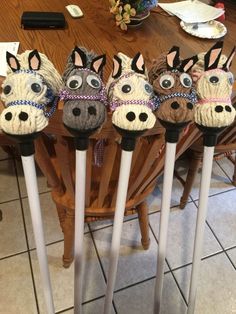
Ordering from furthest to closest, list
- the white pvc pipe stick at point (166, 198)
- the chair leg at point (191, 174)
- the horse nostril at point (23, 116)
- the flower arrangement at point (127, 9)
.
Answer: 1. the chair leg at point (191, 174)
2. the flower arrangement at point (127, 9)
3. the white pvc pipe stick at point (166, 198)
4. the horse nostril at point (23, 116)

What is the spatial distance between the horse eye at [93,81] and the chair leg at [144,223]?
0.71 m

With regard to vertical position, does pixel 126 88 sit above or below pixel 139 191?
above

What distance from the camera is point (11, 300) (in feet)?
3.96

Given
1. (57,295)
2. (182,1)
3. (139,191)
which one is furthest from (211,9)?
(57,295)

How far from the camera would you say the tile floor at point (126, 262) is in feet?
4.01

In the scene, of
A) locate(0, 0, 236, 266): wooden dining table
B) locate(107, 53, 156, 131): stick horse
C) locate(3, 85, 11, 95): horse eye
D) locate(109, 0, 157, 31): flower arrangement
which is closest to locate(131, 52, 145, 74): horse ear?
locate(107, 53, 156, 131): stick horse

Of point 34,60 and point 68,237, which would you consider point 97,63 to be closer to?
point 34,60

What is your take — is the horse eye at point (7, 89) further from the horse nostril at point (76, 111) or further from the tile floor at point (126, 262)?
the tile floor at point (126, 262)

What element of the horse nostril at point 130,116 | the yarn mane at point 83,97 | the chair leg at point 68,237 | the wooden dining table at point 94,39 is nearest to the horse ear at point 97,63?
the yarn mane at point 83,97

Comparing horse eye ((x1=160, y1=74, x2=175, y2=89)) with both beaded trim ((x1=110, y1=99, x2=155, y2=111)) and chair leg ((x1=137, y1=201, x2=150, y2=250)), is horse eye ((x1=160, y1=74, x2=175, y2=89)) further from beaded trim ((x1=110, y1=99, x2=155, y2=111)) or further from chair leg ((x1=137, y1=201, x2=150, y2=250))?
chair leg ((x1=137, y1=201, x2=150, y2=250))

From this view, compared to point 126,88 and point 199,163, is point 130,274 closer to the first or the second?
point 199,163

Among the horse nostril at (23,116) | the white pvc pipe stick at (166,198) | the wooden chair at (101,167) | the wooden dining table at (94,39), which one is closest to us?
the horse nostril at (23,116)

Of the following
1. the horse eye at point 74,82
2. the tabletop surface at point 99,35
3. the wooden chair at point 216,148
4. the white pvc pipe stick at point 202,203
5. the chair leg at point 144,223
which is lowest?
the chair leg at point 144,223

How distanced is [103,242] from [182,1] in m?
1.05
